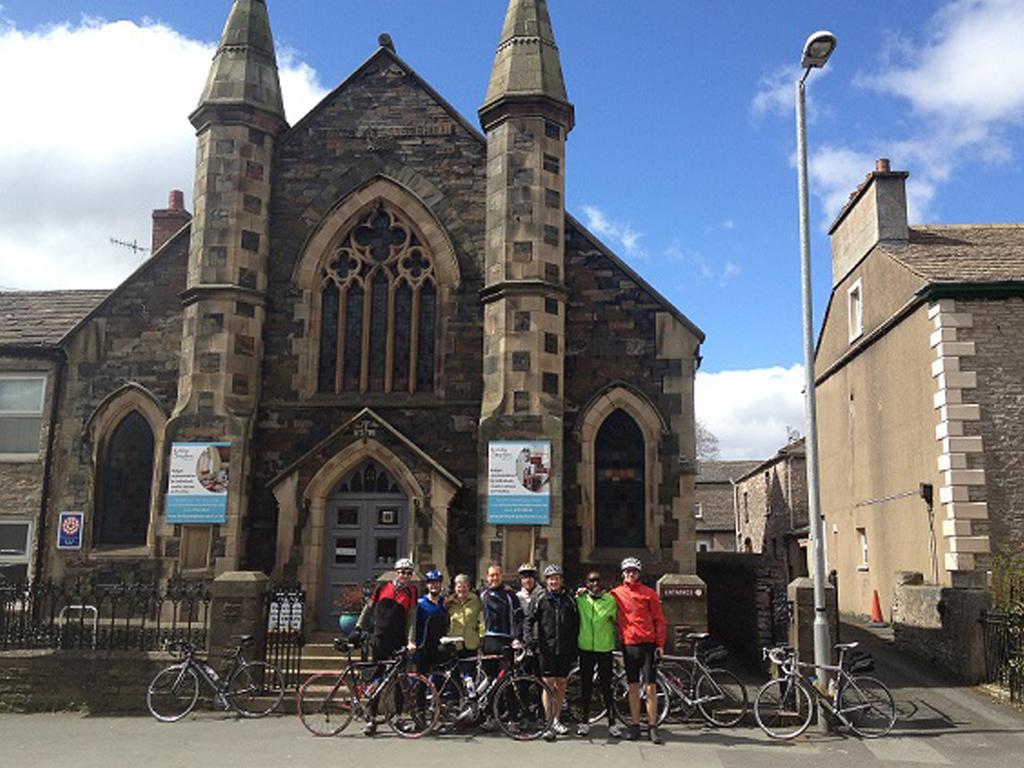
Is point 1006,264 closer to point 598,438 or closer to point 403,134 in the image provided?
point 598,438

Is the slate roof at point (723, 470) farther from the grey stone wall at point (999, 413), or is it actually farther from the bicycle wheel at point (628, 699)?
the bicycle wheel at point (628, 699)

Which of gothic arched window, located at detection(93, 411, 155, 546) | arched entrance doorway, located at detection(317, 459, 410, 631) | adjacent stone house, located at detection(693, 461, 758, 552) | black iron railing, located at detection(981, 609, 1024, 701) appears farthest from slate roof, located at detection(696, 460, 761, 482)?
gothic arched window, located at detection(93, 411, 155, 546)

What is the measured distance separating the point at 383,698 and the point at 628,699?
9.03 feet

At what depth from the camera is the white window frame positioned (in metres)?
16.5

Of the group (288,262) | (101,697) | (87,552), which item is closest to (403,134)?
(288,262)

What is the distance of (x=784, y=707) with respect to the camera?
9875mm

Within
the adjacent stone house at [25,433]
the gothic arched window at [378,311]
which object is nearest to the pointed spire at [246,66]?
the gothic arched window at [378,311]

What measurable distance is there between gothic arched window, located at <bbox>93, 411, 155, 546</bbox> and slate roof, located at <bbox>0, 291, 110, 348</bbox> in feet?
9.25

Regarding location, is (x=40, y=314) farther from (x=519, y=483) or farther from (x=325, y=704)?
(x=325, y=704)

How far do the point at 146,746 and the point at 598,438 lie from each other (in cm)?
854

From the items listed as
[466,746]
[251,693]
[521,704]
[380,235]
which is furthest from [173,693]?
[380,235]

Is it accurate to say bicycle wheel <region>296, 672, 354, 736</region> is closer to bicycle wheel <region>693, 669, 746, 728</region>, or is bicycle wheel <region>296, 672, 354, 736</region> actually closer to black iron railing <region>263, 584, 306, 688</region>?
black iron railing <region>263, 584, 306, 688</region>

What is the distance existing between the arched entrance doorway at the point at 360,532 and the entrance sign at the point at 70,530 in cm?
445

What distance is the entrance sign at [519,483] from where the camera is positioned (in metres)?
13.6
